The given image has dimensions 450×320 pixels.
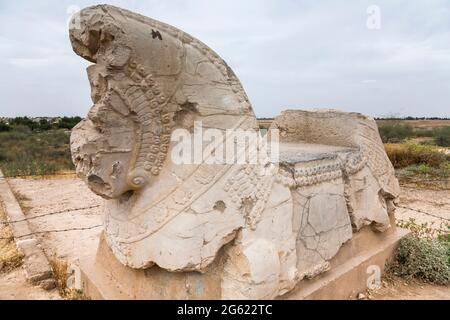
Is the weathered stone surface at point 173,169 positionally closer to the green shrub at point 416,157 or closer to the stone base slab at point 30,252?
the stone base slab at point 30,252

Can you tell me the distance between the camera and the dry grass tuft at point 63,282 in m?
2.74

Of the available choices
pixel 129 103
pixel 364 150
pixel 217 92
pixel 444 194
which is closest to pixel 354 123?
pixel 364 150

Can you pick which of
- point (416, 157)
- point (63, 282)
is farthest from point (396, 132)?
point (63, 282)

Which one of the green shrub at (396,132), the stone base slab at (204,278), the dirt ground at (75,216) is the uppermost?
the green shrub at (396,132)

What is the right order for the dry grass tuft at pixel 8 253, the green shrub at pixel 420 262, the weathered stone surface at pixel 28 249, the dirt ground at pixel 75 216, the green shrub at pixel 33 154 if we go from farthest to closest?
the green shrub at pixel 33 154
the dry grass tuft at pixel 8 253
the weathered stone surface at pixel 28 249
the green shrub at pixel 420 262
the dirt ground at pixel 75 216

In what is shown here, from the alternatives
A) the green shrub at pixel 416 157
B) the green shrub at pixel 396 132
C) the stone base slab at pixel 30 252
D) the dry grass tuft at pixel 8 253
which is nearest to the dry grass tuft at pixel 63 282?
the stone base slab at pixel 30 252

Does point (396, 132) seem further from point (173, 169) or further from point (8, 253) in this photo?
point (173, 169)

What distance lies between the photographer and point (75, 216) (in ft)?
18.3

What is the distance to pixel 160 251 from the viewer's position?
1.92 meters

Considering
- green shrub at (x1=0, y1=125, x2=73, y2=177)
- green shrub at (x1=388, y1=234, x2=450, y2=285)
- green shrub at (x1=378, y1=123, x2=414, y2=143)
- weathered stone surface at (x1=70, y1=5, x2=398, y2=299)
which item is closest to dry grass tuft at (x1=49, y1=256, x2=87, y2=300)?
weathered stone surface at (x1=70, y1=5, x2=398, y2=299)

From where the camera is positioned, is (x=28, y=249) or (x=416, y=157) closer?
(x=28, y=249)

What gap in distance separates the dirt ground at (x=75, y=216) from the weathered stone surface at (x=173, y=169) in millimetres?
1387

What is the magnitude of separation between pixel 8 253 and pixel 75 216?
1769mm

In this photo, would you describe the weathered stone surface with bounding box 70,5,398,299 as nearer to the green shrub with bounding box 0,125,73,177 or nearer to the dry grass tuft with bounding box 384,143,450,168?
the green shrub with bounding box 0,125,73,177
